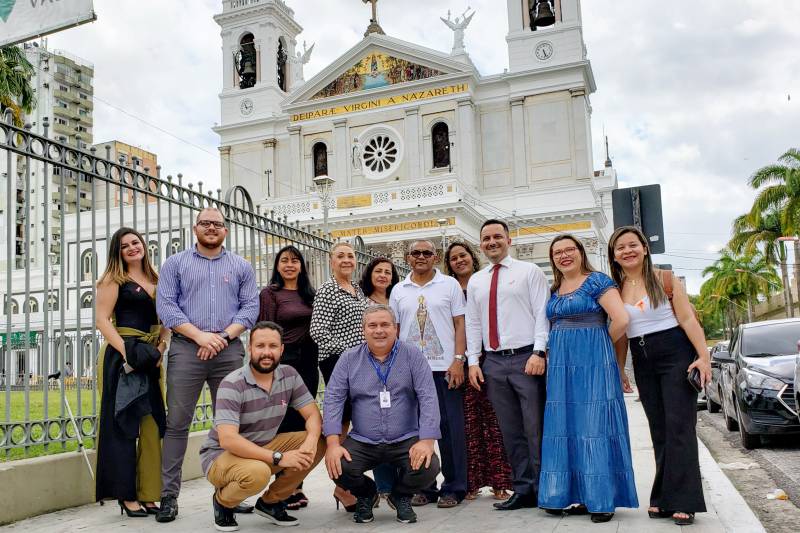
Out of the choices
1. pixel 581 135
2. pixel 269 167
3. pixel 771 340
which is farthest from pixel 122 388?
pixel 269 167

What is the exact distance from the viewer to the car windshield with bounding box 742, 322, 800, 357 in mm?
8062

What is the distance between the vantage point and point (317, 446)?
14.3ft

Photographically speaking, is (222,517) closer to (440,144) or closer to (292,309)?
(292,309)

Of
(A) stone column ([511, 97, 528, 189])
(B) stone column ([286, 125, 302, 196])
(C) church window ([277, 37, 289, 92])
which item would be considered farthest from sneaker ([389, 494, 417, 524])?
(C) church window ([277, 37, 289, 92])

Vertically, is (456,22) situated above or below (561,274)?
above

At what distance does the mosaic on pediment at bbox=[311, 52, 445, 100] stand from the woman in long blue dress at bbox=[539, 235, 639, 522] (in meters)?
30.2

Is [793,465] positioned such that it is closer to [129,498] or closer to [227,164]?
[129,498]

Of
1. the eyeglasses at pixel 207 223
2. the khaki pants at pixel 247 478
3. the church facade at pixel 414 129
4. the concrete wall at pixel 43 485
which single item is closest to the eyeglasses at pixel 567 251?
the khaki pants at pixel 247 478

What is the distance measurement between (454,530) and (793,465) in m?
4.14

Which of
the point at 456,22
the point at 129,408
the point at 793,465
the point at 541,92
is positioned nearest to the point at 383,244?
the point at 541,92

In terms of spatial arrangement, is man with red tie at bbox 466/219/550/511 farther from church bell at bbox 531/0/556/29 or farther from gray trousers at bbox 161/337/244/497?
church bell at bbox 531/0/556/29

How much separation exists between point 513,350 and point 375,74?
103 ft

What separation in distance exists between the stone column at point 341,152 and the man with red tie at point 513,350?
2968 centimetres

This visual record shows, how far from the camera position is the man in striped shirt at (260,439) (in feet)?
12.9
